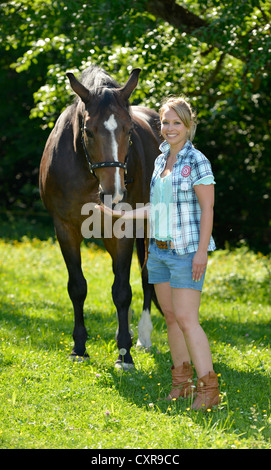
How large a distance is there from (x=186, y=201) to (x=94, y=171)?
0.91 meters

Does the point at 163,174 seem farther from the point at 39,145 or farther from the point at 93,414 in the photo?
the point at 39,145

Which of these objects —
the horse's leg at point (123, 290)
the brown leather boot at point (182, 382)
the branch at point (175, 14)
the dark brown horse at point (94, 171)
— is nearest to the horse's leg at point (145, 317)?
the horse's leg at point (123, 290)

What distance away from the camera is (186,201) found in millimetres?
3709

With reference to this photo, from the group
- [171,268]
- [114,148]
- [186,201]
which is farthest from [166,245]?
[114,148]

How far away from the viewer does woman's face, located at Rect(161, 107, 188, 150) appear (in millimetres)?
3803

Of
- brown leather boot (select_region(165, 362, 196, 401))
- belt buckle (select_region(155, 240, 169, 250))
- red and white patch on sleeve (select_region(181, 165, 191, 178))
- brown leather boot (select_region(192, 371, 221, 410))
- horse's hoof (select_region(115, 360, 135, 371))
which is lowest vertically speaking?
horse's hoof (select_region(115, 360, 135, 371))

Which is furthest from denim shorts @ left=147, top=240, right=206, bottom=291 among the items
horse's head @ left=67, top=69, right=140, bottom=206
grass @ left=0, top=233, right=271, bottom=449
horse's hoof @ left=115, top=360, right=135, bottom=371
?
horse's hoof @ left=115, top=360, right=135, bottom=371

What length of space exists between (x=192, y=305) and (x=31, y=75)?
15.2 metres

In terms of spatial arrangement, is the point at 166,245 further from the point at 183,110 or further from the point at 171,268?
the point at 183,110

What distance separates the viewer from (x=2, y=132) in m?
18.4

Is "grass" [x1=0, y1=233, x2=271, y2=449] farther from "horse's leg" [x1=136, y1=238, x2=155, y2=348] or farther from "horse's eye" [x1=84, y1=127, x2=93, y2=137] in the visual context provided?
Answer: "horse's eye" [x1=84, y1=127, x2=93, y2=137]

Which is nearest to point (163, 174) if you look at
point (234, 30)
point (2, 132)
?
point (234, 30)

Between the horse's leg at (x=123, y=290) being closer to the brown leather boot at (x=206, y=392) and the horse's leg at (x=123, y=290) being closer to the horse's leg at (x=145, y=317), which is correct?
the horse's leg at (x=145, y=317)

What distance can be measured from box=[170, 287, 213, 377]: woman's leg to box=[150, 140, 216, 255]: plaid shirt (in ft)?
0.94
